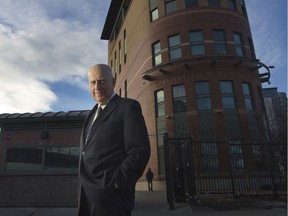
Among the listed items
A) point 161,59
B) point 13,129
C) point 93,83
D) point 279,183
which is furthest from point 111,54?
point 93,83

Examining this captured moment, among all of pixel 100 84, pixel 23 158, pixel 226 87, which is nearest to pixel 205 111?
pixel 226 87

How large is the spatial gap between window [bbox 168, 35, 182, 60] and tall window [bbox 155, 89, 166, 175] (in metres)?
3.14

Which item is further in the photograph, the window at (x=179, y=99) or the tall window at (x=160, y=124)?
the tall window at (x=160, y=124)

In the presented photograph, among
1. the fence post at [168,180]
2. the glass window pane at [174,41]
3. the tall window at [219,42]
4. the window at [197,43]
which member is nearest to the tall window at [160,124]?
the glass window pane at [174,41]

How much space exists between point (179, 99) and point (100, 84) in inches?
757

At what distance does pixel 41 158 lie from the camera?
482 inches

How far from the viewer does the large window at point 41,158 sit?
1198 cm

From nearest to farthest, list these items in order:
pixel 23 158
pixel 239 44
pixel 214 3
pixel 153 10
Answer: pixel 23 158 → pixel 239 44 → pixel 214 3 → pixel 153 10

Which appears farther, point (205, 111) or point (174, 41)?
point (174, 41)

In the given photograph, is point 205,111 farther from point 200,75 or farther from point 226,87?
point 200,75

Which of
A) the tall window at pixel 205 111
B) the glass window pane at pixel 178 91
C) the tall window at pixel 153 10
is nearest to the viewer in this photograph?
the tall window at pixel 205 111

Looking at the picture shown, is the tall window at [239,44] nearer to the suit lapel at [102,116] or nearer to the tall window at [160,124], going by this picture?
the tall window at [160,124]

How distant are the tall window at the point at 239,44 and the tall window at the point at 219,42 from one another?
1156mm

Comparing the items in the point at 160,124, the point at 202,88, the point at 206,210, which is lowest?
the point at 206,210
